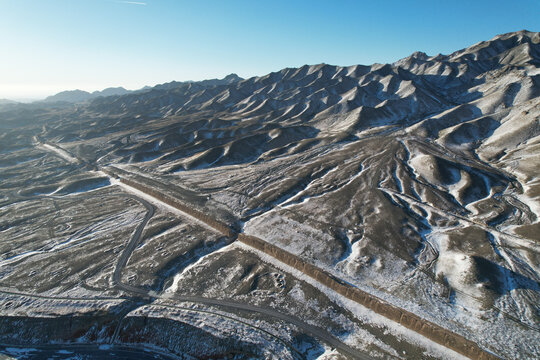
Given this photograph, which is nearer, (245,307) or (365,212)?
(245,307)

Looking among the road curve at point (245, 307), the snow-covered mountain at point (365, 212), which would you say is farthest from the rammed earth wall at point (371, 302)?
the road curve at point (245, 307)

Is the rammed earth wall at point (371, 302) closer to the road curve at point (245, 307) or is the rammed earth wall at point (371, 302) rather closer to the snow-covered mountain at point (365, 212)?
the snow-covered mountain at point (365, 212)

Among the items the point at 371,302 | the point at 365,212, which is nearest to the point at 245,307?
the point at 371,302

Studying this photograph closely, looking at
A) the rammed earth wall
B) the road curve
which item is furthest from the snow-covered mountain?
the rammed earth wall

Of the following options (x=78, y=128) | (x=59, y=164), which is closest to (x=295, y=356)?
(x=59, y=164)

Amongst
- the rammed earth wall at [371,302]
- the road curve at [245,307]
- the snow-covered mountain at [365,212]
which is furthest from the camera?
the snow-covered mountain at [365,212]

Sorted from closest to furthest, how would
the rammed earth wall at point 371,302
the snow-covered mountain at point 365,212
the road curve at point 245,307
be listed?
1. the rammed earth wall at point 371,302
2. the road curve at point 245,307
3. the snow-covered mountain at point 365,212

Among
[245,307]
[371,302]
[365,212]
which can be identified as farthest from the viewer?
[365,212]

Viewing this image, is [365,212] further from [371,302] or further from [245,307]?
[245,307]

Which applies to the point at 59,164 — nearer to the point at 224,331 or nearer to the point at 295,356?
the point at 224,331

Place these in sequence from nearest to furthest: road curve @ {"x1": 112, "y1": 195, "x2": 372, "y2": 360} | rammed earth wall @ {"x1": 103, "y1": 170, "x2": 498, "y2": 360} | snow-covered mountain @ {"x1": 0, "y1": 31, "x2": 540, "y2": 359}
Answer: rammed earth wall @ {"x1": 103, "y1": 170, "x2": 498, "y2": 360} < road curve @ {"x1": 112, "y1": 195, "x2": 372, "y2": 360} < snow-covered mountain @ {"x1": 0, "y1": 31, "x2": 540, "y2": 359}

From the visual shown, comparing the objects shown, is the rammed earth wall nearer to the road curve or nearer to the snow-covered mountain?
the snow-covered mountain
